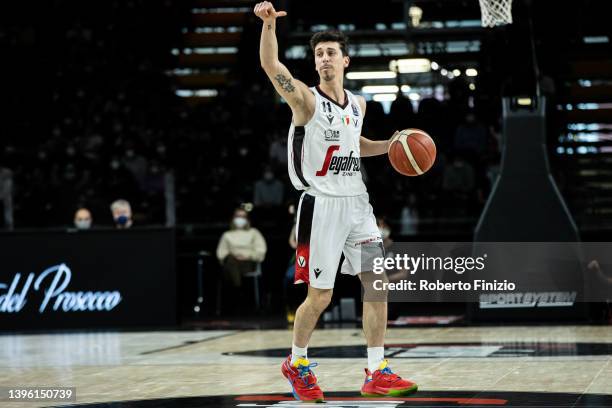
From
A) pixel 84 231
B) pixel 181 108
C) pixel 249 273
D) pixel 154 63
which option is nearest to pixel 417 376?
pixel 84 231

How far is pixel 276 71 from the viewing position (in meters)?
6.26

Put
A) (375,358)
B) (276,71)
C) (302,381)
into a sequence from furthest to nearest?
(375,358) < (302,381) < (276,71)

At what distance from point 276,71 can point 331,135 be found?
0.58 meters

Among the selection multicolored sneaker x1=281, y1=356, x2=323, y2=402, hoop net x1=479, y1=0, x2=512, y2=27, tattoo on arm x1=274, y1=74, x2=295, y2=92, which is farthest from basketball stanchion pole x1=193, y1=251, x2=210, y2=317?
tattoo on arm x1=274, y1=74, x2=295, y2=92

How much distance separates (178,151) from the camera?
19.6m

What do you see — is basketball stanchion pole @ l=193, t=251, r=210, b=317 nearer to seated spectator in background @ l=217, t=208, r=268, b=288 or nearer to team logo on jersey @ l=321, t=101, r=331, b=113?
seated spectator in background @ l=217, t=208, r=268, b=288

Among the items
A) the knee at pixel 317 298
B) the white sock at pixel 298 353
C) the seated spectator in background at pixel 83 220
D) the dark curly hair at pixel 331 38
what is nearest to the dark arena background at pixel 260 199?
the seated spectator in background at pixel 83 220

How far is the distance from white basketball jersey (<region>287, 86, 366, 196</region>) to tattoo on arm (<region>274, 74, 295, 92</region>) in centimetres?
27

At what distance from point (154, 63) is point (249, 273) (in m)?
9.60

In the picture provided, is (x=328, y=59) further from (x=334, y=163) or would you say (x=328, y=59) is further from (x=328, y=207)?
(x=328, y=207)

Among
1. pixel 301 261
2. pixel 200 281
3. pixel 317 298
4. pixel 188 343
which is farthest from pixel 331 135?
pixel 200 281

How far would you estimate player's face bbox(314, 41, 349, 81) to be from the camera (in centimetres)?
659

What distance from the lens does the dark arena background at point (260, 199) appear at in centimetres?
839

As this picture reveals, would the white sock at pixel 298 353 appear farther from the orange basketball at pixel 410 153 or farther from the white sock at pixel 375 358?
the orange basketball at pixel 410 153
